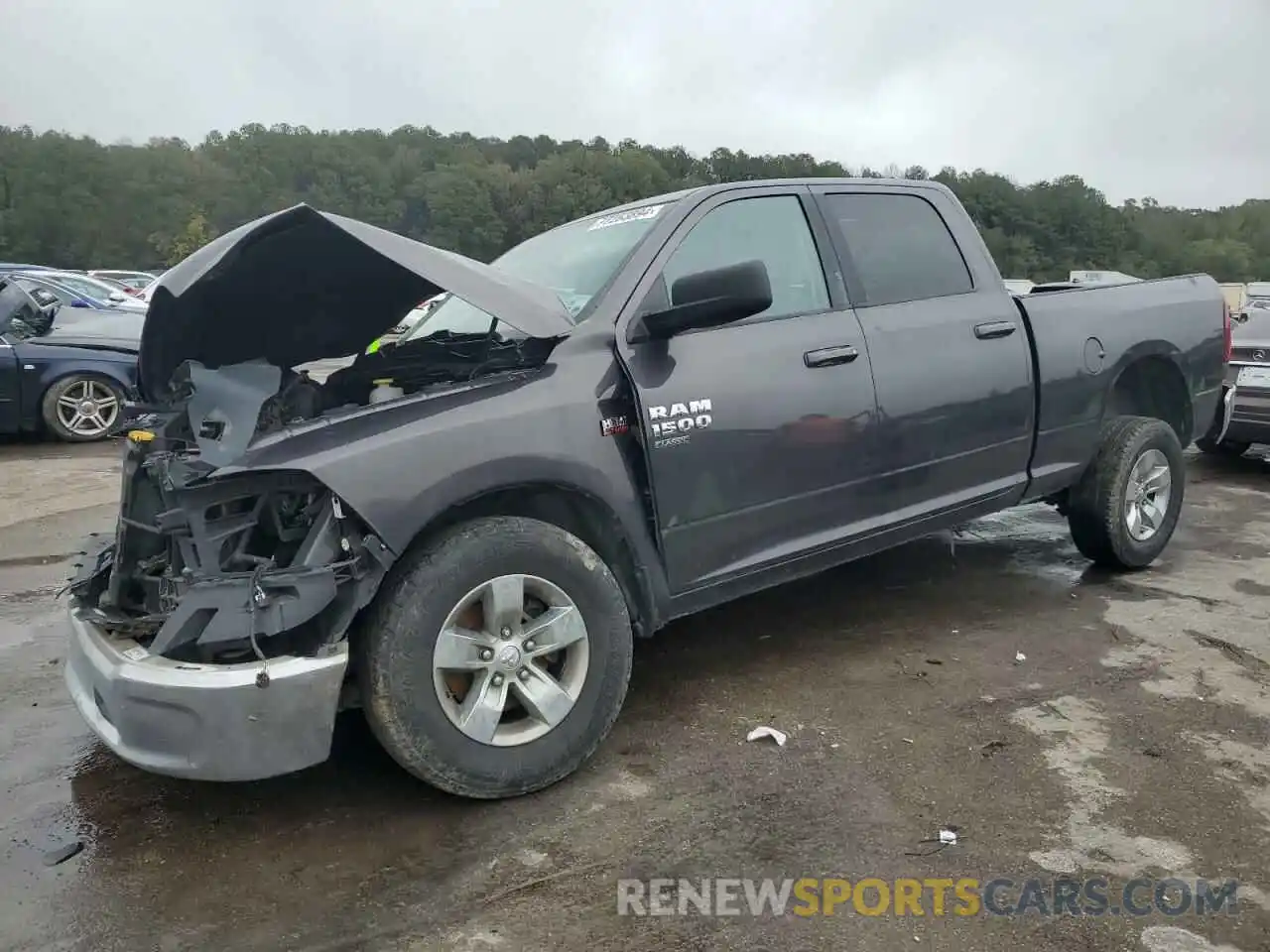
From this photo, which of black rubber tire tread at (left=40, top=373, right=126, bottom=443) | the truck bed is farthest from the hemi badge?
black rubber tire tread at (left=40, top=373, right=126, bottom=443)

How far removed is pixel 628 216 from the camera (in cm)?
382

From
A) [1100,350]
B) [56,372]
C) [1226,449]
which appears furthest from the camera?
[56,372]

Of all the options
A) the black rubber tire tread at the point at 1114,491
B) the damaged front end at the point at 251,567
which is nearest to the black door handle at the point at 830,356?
the damaged front end at the point at 251,567

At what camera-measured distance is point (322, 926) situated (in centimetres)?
238

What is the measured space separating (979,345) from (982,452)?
1.53ft

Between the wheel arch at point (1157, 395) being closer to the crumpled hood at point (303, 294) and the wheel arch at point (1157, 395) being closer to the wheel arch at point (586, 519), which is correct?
the wheel arch at point (586, 519)

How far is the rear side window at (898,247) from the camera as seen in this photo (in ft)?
13.0

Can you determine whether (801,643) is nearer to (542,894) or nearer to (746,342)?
(746,342)

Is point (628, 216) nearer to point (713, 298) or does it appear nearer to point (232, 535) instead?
point (713, 298)

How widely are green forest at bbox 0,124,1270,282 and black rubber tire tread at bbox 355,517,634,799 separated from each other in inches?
1855

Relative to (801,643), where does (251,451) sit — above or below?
above

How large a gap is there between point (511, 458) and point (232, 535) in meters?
0.81

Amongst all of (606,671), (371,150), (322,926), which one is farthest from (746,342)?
(371,150)

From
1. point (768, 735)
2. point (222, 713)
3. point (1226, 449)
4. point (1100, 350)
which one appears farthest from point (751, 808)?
point (1226, 449)
